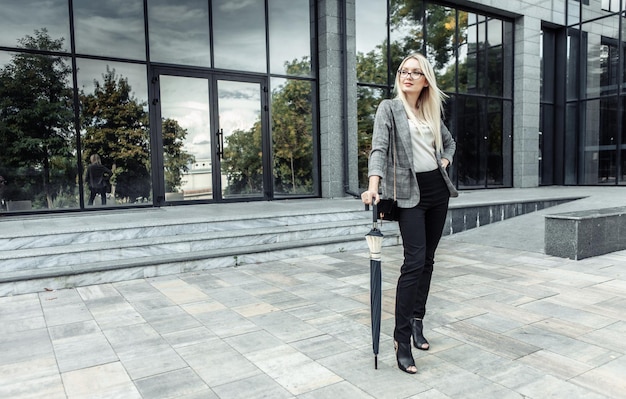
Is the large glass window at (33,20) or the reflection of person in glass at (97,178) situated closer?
the large glass window at (33,20)

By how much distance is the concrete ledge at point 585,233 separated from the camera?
6.15m

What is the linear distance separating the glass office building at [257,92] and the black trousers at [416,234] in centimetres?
780

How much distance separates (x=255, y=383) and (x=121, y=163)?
7.72m

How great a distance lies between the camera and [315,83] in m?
11.4

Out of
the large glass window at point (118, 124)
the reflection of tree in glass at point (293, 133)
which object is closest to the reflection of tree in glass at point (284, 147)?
the reflection of tree in glass at point (293, 133)

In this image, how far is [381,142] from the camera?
2.84 metres

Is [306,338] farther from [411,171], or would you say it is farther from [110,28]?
[110,28]

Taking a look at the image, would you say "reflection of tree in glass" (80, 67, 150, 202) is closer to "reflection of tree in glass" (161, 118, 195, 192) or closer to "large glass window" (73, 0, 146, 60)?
"reflection of tree in glass" (161, 118, 195, 192)

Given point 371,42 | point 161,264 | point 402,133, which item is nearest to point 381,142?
point 402,133

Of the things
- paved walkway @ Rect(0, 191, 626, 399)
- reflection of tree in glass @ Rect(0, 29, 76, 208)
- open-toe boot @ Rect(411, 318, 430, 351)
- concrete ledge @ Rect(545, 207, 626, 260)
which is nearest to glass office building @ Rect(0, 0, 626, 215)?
reflection of tree in glass @ Rect(0, 29, 76, 208)

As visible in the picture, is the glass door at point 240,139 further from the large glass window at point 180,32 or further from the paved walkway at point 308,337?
the paved walkway at point 308,337

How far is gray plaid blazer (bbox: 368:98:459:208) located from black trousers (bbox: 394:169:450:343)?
0.23 feet

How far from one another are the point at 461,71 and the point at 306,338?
1308cm

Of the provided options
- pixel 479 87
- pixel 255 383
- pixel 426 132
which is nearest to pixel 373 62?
pixel 479 87
